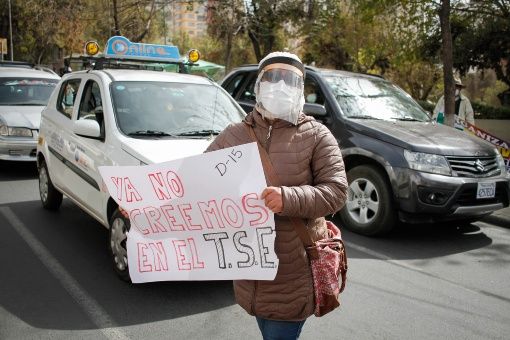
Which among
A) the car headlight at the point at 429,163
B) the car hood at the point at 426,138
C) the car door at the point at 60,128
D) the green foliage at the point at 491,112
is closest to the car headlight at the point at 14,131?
A: the car door at the point at 60,128

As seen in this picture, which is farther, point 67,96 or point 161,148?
point 67,96

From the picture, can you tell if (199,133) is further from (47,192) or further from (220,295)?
(47,192)

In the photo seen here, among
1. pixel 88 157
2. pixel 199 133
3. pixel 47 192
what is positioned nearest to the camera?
pixel 199 133

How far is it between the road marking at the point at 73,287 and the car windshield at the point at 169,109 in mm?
1327

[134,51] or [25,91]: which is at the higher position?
[134,51]

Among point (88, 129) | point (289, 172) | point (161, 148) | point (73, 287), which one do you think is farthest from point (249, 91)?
point (289, 172)

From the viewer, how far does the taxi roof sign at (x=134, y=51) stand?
5.96 meters

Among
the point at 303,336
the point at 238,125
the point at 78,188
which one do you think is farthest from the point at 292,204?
the point at 78,188

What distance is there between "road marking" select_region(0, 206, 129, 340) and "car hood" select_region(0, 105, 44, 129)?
3.29 m

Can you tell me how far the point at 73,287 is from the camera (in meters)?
4.24

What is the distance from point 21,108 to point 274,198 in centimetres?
862

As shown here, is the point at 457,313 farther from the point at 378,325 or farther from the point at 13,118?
the point at 13,118

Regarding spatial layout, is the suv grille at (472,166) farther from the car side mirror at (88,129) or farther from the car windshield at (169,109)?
the car side mirror at (88,129)

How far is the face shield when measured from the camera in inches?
89.4
